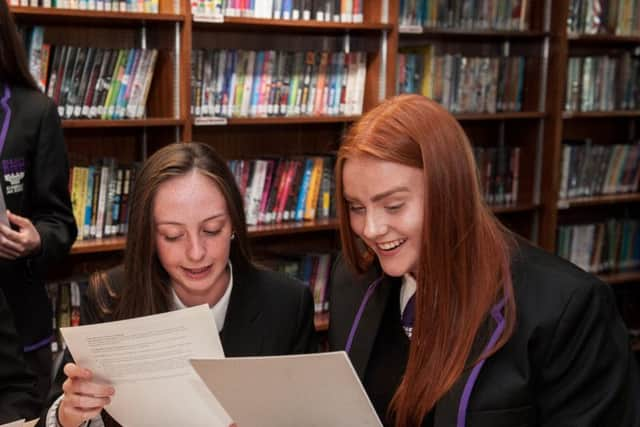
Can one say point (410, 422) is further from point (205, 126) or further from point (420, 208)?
point (205, 126)

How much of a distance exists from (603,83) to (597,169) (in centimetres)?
46

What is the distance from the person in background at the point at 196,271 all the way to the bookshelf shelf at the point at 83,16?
1.32m

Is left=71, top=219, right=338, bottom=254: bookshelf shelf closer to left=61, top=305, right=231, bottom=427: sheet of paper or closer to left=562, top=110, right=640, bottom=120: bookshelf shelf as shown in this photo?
left=562, top=110, right=640, bottom=120: bookshelf shelf

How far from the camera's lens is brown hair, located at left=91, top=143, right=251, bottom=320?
1822 millimetres

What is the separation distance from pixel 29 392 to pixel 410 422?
88 centimetres

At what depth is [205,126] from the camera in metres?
3.66

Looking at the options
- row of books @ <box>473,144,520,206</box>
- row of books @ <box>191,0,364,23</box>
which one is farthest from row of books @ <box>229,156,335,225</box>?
row of books @ <box>473,144,520,206</box>

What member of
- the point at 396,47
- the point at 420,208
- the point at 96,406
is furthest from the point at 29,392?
the point at 396,47

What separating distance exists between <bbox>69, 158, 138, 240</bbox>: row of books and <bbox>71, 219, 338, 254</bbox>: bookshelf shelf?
0.05 m

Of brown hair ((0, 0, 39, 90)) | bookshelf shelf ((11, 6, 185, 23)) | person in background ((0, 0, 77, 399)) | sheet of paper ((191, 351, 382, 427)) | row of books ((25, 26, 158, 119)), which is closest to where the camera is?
sheet of paper ((191, 351, 382, 427))

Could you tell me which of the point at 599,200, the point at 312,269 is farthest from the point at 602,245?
the point at 312,269

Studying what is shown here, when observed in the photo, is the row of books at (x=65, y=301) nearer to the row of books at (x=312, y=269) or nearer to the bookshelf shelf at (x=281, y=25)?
the row of books at (x=312, y=269)

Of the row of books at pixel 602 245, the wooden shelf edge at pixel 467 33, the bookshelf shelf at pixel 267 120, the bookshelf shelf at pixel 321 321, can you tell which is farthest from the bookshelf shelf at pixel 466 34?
the bookshelf shelf at pixel 321 321

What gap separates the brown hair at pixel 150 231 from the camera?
5.98 ft
